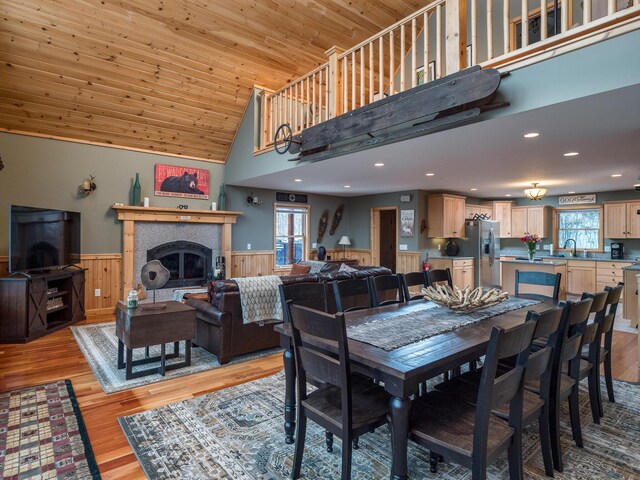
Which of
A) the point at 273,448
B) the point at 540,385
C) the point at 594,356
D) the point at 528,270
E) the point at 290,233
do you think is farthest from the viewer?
the point at 290,233

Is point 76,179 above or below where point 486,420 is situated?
above

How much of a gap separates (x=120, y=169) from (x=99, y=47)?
76.9 inches

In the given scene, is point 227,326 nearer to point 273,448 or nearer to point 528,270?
point 273,448

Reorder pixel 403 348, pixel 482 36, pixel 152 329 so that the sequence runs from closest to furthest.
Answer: pixel 403 348
pixel 152 329
pixel 482 36

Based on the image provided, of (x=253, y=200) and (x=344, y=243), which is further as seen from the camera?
(x=344, y=243)

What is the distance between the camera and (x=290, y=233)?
816cm

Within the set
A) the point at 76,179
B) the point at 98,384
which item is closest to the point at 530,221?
the point at 98,384

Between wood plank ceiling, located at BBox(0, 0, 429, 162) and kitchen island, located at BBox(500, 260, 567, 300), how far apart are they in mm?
5142

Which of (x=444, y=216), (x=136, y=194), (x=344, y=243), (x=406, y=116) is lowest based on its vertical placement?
(x=344, y=243)

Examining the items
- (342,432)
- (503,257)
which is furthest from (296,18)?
(503,257)

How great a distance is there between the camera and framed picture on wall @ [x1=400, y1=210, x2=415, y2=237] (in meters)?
7.70

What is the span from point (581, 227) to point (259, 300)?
26.6ft

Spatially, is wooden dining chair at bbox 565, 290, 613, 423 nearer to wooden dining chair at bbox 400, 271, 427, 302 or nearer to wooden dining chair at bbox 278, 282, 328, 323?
wooden dining chair at bbox 400, 271, 427, 302

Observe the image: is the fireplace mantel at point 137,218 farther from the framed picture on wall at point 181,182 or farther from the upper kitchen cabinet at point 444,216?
the upper kitchen cabinet at point 444,216
